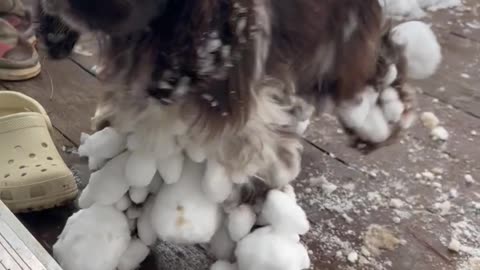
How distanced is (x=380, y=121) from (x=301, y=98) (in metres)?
0.17

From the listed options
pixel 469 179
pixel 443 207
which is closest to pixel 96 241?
pixel 443 207

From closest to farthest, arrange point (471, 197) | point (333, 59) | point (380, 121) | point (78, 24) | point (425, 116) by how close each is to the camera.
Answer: point (78, 24), point (333, 59), point (380, 121), point (471, 197), point (425, 116)

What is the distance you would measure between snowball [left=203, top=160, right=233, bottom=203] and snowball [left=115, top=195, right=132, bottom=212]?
0.41 feet

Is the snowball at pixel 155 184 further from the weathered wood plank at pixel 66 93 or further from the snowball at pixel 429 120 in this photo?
the snowball at pixel 429 120

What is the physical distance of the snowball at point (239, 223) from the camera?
47.4 inches

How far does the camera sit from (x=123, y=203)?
123 centimetres

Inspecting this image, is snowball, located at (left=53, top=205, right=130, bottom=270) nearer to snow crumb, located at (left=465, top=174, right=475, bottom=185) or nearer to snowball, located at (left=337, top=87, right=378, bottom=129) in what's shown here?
snowball, located at (left=337, top=87, right=378, bottom=129)

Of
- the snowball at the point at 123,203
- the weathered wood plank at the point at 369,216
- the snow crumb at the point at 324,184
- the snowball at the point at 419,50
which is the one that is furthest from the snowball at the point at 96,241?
the snowball at the point at 419,50

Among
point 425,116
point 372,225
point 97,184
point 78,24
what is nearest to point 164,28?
point 78,24

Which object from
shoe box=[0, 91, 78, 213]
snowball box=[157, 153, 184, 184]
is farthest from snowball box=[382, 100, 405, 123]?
shoe box=[0, 91, 78, 213]

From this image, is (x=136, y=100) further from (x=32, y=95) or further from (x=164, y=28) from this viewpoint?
(x=32, y=95)

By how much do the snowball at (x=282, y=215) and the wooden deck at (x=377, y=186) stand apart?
0.62ft

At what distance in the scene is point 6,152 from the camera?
146 centimetres

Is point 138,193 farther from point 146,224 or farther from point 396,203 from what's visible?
point 396,203
